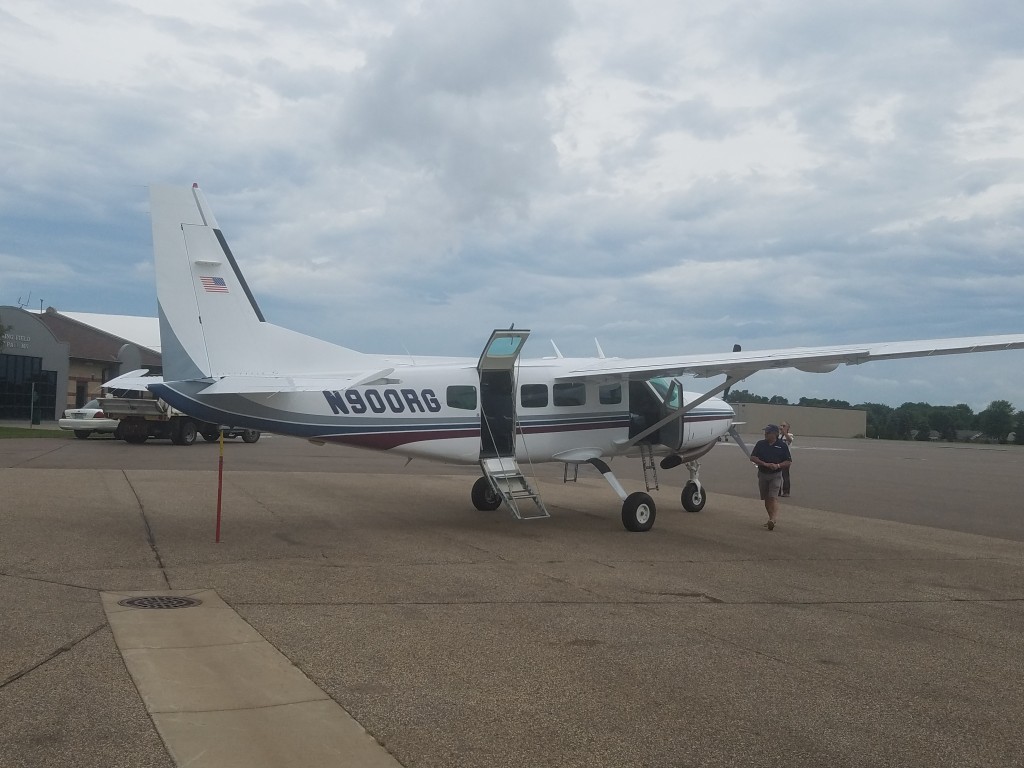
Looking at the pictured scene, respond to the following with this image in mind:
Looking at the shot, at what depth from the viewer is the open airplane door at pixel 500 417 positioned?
41.9 ft

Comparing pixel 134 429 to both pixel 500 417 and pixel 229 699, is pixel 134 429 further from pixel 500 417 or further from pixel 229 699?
pixel 229 699

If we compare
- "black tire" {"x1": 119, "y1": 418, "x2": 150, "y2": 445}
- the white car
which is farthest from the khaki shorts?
the white car

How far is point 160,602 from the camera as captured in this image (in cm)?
750

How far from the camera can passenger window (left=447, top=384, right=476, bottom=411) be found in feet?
42.3

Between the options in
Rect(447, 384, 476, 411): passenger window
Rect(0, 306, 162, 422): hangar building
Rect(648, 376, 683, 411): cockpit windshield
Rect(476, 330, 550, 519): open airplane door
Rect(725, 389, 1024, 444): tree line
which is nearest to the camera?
Rect(476, 330, 550, 519): open airplane door

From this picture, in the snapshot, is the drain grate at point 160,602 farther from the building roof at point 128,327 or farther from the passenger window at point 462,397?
the building roof at point 128,327

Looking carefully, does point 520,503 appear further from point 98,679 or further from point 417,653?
point 98,679

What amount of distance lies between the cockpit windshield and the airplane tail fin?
20.5 feet

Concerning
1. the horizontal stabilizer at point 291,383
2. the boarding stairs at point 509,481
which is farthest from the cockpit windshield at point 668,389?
the horizontal stabilizer at point 291,383

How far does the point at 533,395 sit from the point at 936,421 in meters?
107

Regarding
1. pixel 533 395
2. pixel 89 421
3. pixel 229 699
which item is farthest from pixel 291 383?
pixel 89 421

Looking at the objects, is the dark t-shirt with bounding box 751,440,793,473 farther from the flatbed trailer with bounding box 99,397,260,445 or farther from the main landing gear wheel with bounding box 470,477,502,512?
the flatbed trailer with bounding box 99,397,260,445

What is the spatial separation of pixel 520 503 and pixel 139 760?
12.4 metres

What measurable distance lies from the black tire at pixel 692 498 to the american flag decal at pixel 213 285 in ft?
28.4
